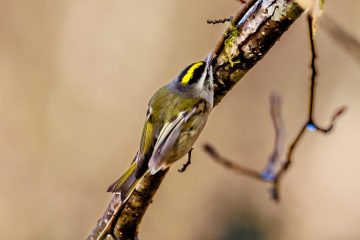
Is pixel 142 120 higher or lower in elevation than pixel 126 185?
lower

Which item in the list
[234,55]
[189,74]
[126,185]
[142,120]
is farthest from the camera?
[142,120]

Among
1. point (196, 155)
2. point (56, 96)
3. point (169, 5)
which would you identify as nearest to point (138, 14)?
point (169, 5)

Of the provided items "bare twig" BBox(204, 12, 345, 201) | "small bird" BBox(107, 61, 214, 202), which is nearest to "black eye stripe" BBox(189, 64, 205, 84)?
"small bird" BBox(107, 61, 214, 202)

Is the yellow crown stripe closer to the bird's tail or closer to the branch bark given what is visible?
the branch bark

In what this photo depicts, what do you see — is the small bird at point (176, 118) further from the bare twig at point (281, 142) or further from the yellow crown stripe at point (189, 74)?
the bare twig at point (281, 142)

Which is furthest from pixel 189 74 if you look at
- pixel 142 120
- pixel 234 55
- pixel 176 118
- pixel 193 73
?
pixel 142 120

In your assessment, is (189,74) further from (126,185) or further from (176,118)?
(126,185)
